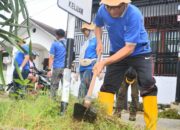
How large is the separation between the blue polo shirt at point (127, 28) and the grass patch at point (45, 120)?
0.81 meters

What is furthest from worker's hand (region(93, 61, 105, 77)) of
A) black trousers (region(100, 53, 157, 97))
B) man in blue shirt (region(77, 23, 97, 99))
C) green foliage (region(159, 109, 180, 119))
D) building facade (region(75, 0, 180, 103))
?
building facade (region(75, 0, 180, 103))

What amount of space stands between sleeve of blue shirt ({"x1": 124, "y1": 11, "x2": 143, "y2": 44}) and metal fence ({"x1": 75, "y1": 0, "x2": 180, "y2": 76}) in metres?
7.16

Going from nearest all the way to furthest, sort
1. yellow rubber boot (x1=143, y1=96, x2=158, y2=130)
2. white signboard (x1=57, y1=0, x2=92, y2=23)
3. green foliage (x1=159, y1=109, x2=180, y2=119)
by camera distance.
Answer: white signboard (x1=57, y1=0, x2=92, y2=23) < yellow rubber boot (x1=143, y1=96, x2=158, y2=130) < green foliage (x1=159, y1=109, x2=180, y2=119)

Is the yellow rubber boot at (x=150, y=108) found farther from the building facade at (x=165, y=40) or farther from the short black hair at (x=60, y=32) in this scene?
the building facade at (x=165, y=40)

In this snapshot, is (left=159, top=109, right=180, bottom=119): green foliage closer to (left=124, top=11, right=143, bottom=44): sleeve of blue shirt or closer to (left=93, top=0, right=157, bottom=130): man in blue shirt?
(left=93, top=0, right=157, bottom=130): man in blue shirt

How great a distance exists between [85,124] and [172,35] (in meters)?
8.16

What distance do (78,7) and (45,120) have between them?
1.39 m

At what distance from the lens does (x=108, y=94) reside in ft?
15.6

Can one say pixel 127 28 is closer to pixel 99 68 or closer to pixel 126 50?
pixel 126 50

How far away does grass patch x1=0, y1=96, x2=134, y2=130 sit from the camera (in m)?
3.85

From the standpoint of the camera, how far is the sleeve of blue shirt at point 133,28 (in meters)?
4.40

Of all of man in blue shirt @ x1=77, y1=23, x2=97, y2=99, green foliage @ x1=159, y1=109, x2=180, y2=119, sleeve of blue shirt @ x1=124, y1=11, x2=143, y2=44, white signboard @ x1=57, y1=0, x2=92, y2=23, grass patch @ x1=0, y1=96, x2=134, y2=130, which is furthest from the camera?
green foliage @ x1=159, y1=109, x2=180, y2=119

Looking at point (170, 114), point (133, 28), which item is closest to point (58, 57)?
point (170, 114)

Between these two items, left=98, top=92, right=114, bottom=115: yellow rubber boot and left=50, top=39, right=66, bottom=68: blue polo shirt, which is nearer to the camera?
left=98, top=92, right=114, bottom=115: yellow rubber boot
